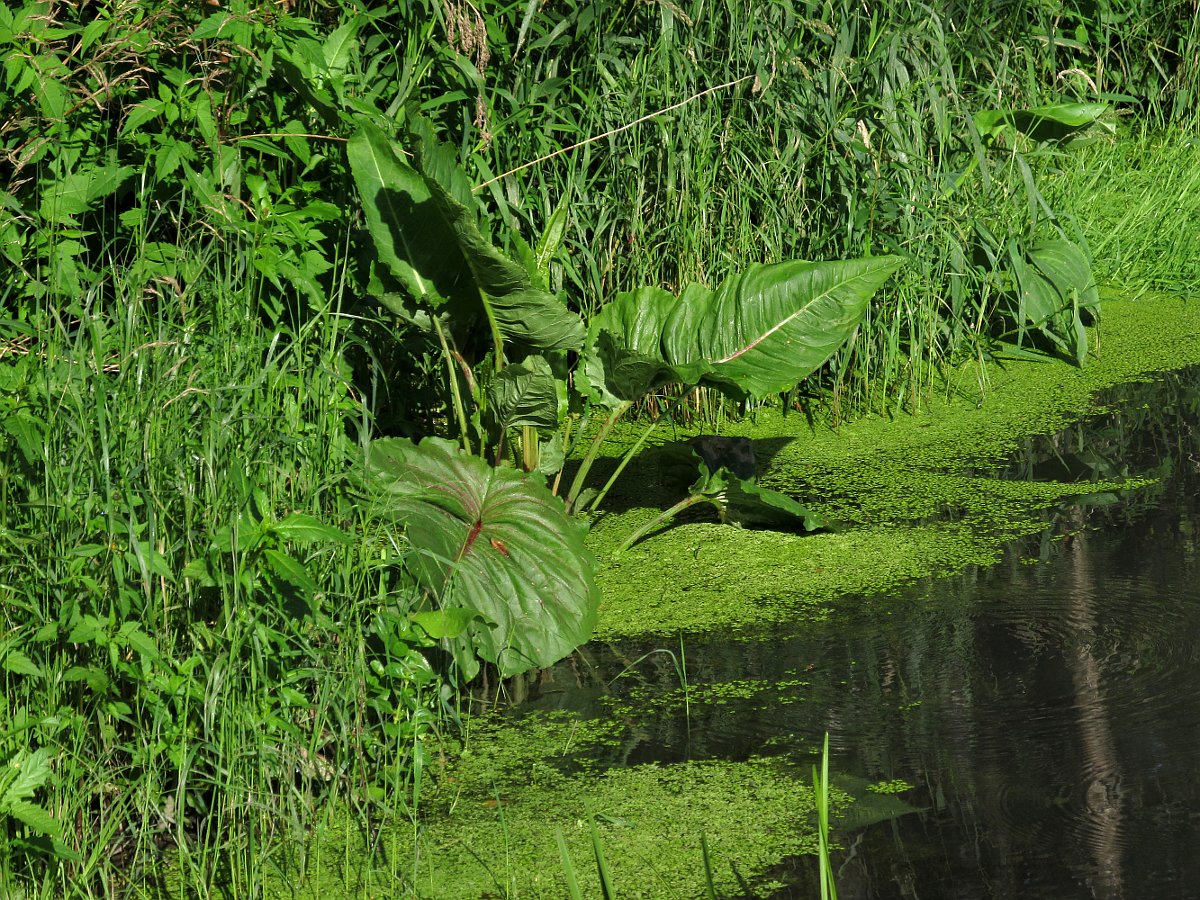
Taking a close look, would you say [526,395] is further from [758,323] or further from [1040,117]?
[1040,117]

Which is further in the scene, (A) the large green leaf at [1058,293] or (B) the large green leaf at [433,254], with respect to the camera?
(A) the large green leaf at [1058,293]

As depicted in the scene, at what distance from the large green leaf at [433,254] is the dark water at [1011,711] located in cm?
71

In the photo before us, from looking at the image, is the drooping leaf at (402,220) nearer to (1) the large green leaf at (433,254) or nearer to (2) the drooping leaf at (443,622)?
(1) the large green leaf at (433,254)

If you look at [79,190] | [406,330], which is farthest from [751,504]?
[79,190]

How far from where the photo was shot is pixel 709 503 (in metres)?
3.71

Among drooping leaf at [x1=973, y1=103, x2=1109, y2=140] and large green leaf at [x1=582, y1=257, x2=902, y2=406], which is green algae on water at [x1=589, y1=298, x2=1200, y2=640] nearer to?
large green leaf at [x1=582, y1=257, x2=902, y2=406]

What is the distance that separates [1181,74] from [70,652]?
5.50 meters

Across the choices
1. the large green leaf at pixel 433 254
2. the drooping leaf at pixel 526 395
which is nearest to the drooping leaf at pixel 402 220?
the large green leaf at pixel 433 254

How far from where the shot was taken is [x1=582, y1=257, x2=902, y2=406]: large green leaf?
3252 mm

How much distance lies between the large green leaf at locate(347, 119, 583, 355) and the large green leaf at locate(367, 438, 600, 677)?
34 centimetres

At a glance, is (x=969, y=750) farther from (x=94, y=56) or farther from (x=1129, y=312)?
(x=1129, y=312)

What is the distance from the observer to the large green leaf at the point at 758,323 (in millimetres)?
3252

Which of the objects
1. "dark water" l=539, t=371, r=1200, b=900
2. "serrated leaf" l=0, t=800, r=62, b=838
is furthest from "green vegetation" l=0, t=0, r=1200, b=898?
"dark water" l=539, t=371, r=1200, b=900

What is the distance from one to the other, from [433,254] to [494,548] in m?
0.70
